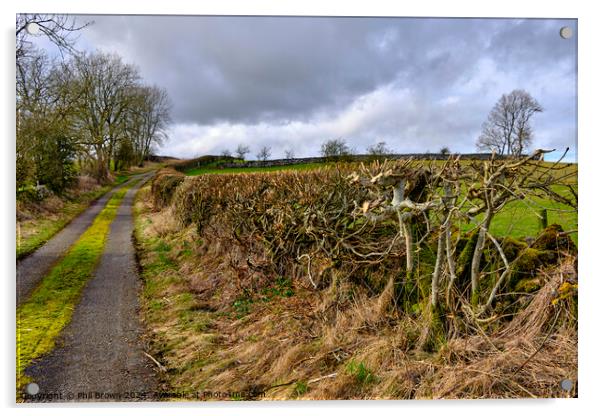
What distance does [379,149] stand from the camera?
4.00m

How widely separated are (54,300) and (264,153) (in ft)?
9.01

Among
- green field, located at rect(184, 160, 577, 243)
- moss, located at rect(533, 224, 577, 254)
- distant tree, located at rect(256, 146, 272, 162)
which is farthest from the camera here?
distant tree, located at rect(256, 146, 272, 162)

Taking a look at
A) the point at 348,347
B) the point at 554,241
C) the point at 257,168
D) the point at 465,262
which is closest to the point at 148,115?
the point at 257,168

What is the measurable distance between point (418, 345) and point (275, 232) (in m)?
2.72

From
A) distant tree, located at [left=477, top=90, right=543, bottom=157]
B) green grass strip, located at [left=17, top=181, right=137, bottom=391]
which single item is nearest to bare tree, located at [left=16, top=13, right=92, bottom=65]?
green grass strip, located at [left=17, top=181, right=137, bottom=391]

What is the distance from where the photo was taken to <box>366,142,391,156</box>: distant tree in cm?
395

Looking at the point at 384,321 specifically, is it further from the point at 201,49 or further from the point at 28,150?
the point at 28,150

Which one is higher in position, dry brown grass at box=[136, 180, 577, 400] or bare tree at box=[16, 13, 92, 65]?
bare tree at box=[16, 13, 92, 65]

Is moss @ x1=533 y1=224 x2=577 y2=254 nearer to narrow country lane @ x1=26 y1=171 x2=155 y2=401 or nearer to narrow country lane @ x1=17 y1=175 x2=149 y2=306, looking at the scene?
narrow country lane @ x1=26 y1=171 x2=155 y2=401

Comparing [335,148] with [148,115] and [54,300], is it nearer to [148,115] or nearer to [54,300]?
[148,115]

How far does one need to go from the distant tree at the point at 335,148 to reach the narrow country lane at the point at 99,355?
9.26 feet

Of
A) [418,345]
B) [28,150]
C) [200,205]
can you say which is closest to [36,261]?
[28,150]

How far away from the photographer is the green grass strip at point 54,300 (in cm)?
356

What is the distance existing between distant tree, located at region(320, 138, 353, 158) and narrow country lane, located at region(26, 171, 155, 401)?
9.26ft
